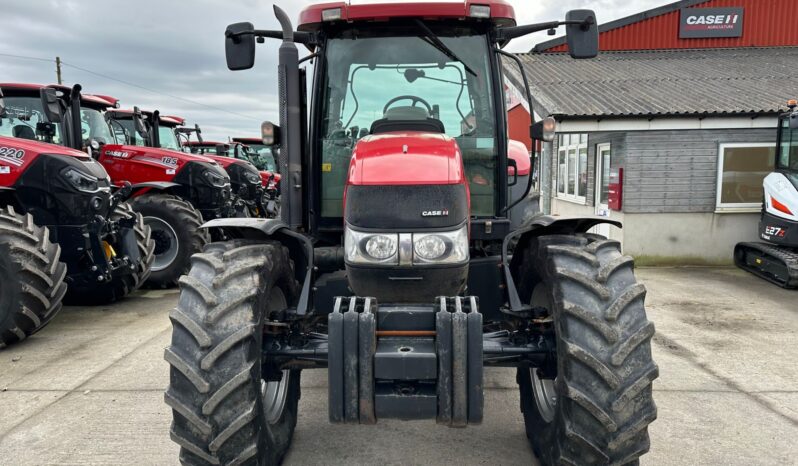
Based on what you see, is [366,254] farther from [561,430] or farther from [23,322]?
[23,322]

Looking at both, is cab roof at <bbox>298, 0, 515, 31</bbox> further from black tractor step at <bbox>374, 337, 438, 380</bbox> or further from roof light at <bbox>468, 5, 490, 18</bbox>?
black tractor step at <bbox>374, 337, 438, 380</bbox>

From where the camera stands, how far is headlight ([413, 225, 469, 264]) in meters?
2.79

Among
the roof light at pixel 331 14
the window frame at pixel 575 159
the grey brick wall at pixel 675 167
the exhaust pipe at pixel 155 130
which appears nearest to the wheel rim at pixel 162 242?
the exhaust pipe at pixel 155 130


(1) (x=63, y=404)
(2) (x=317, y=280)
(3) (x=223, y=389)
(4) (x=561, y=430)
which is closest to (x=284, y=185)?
(2) (x=317, y=280)

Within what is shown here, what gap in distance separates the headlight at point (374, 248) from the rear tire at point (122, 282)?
5155 mm

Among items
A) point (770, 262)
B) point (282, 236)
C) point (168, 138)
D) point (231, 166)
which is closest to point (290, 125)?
point (282, 236)

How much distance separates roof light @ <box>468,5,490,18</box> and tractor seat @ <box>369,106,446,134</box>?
2.11 feet

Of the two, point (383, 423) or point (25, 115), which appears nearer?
point (383, 423)

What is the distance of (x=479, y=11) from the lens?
10.8 feet

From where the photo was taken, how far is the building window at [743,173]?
9969 mm

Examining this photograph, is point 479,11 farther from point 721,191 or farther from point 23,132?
point 721,191

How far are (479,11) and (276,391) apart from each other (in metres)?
2.42

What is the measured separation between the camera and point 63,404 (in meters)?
4.12

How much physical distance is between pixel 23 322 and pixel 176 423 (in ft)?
11.6
